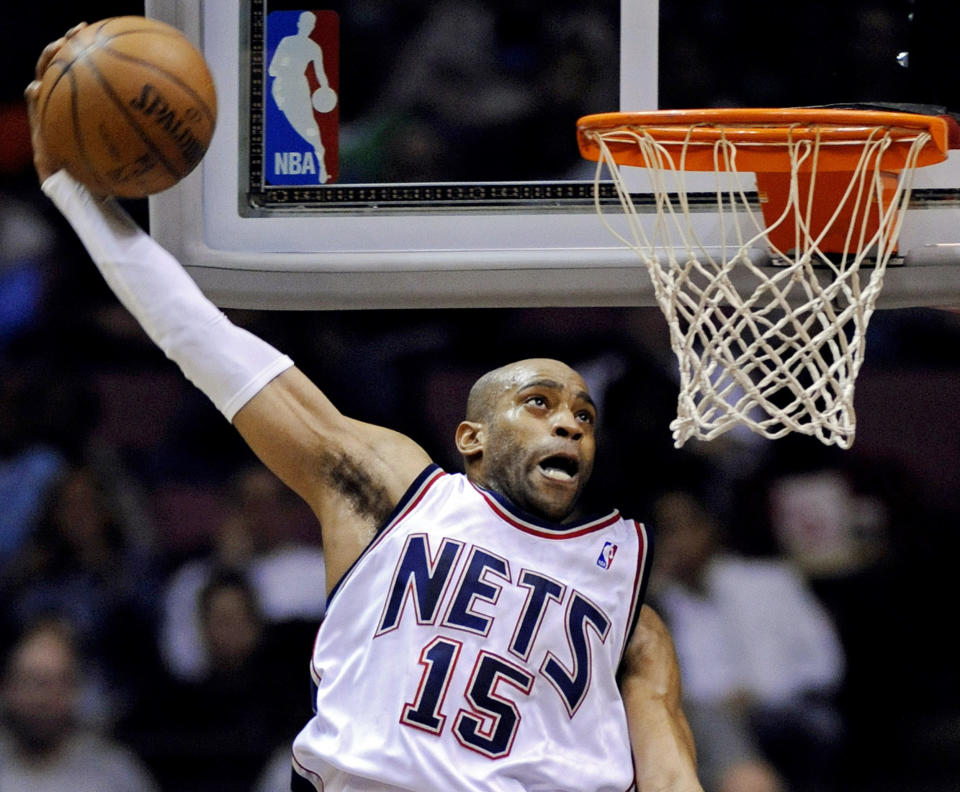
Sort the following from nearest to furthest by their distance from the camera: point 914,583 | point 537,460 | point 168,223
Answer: point 537,460 → point 168,223 → point 914,583

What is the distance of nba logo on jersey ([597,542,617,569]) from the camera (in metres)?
2.63

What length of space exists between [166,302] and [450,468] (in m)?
1.37

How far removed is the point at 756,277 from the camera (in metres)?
2.83

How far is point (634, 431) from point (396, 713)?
150 centimetres

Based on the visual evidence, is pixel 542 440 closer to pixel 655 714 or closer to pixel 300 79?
pixel 655 714

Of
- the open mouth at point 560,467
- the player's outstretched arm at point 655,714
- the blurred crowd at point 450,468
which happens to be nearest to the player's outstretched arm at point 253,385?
the open mouth at point 560,467

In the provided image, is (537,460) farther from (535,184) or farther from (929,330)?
(929,330)

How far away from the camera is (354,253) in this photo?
3.03 metres

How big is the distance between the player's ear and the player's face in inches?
1.1

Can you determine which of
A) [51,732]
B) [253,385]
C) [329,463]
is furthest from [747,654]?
[51,732]

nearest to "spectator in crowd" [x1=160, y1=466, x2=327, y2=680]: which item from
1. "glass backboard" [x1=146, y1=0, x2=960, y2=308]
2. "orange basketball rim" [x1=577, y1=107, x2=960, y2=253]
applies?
"glass backboard" [x1=146, y1=0, x2=960, y2=308]

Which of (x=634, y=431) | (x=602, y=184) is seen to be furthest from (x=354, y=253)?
(x=634, y=431)

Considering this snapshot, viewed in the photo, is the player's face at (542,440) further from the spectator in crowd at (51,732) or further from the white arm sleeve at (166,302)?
the spectator in crowd at (51,732)

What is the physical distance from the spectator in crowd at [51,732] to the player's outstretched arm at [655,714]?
174 centimetres
